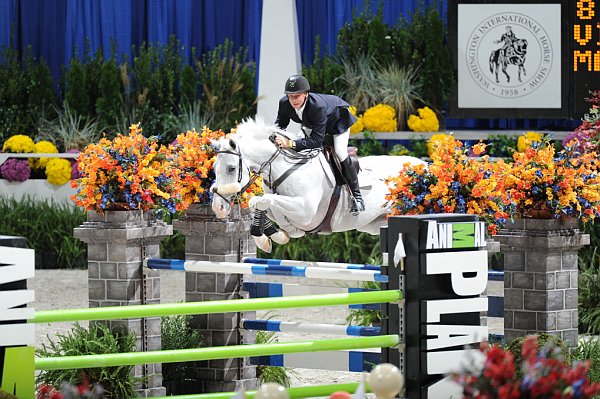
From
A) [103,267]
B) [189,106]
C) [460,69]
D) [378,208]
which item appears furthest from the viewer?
[189,106]

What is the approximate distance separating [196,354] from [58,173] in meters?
10.2

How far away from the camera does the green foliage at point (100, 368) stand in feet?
20.8

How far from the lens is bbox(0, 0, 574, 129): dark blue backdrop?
51.1 feet

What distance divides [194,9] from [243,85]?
1.66 meters

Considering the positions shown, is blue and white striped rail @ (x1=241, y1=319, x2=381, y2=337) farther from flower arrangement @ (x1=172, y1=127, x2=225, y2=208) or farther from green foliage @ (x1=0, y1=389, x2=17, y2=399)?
green foliage @ (x1=0, y1=389, x2=17, y2=399)

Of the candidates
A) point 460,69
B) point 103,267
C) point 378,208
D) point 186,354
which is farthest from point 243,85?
point 186,354

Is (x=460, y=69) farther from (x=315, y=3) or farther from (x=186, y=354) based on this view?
(x=186, y=354)

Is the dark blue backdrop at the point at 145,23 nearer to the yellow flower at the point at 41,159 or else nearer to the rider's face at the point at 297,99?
the yellow flower at the point at 41,159

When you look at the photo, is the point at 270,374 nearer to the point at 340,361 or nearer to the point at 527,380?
the point at 340,361

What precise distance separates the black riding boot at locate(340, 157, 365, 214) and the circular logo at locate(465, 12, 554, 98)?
6.30 metres

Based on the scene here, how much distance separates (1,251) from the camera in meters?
3.95

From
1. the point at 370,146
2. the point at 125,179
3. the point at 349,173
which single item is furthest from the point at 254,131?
the point at 370,146

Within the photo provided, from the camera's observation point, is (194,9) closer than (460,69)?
No

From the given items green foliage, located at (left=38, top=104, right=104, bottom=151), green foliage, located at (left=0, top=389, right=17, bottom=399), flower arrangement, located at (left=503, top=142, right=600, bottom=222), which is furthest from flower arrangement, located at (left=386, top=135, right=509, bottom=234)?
green foliage, located at (left=38, top=104, right=104, bottom=151)
